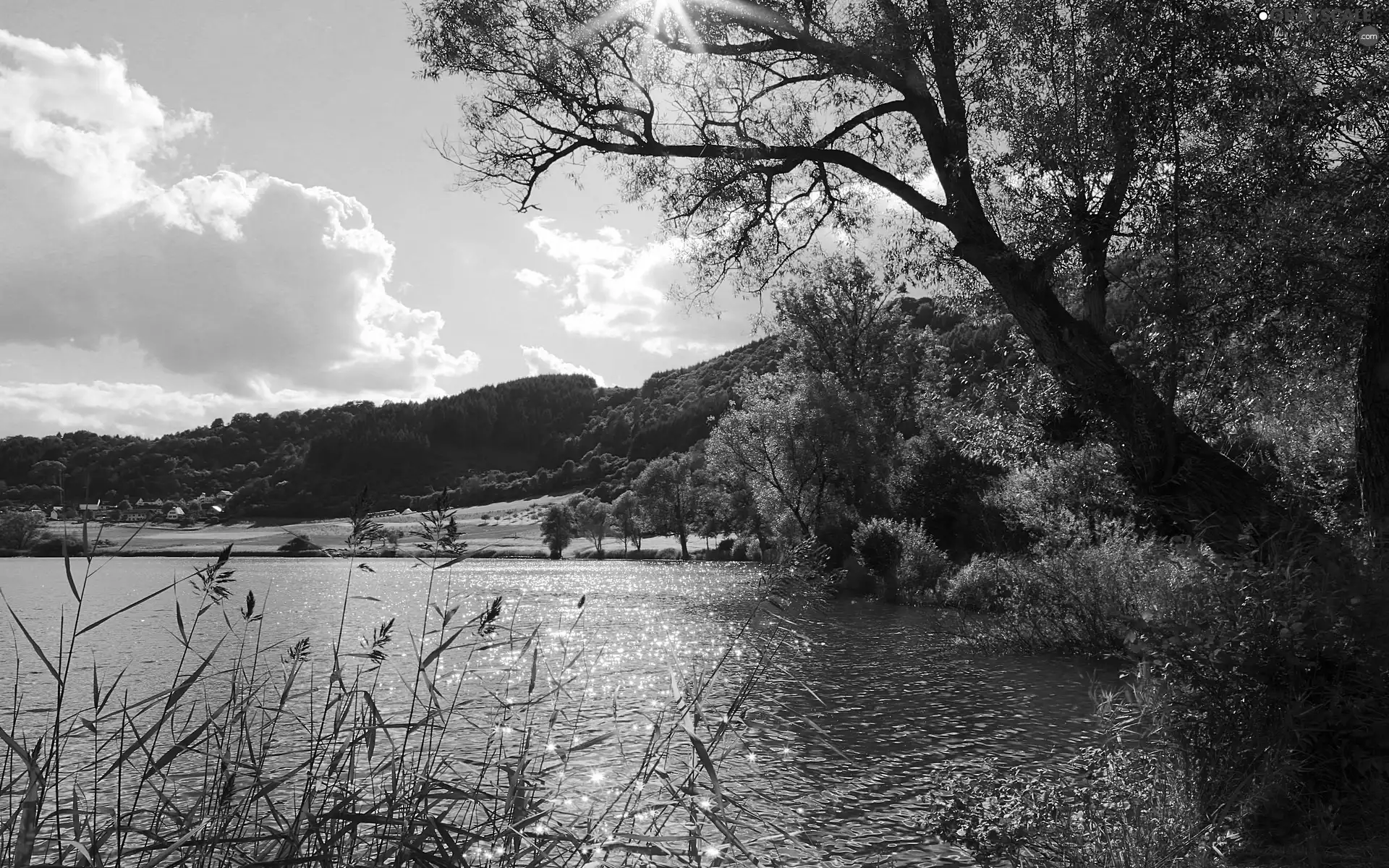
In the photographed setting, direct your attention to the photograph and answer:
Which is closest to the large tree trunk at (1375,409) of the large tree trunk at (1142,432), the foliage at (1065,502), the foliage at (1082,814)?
the large tree trunk at (1142,432)

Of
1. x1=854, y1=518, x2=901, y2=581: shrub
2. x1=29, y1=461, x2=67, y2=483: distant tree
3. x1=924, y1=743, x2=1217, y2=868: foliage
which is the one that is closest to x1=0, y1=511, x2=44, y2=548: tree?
x1=854, y1=518, x2=901, y2=581: shrub

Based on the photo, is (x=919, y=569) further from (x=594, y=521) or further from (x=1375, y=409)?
(x=594, y=521)

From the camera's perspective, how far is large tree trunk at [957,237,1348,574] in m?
8.78

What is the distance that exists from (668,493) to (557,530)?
15.5 meters

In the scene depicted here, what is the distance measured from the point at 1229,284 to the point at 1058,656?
9.88m

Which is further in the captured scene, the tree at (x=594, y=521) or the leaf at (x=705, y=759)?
the tree at (x=594, y=521)

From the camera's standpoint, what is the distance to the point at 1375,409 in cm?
880

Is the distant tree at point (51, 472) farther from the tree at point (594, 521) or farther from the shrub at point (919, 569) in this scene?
the tree at point (594, 521)

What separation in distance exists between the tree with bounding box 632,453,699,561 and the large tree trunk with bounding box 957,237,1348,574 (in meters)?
89.9

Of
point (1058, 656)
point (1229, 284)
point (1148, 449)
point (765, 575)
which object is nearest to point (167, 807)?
point (765, 575)

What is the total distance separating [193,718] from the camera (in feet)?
38.3

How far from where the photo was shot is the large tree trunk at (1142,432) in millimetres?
8781

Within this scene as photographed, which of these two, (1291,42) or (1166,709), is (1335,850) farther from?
(1291,42)

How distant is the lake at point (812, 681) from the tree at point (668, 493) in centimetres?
6509
